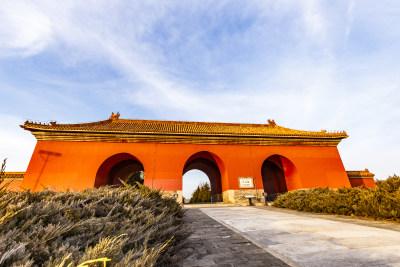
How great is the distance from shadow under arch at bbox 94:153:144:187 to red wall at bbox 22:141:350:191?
1.62 ft

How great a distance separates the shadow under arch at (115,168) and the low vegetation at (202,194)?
7.76m

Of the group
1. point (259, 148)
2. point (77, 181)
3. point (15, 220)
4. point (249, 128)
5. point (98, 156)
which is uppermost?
point (249, 128)

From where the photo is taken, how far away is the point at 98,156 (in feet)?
34.9

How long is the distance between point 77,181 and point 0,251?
10901 mm

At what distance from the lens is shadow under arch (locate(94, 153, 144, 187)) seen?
1093 cm

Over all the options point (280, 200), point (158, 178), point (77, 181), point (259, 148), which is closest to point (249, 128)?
point (259, 148)

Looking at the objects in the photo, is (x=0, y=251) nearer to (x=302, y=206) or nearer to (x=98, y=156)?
(x=302, y=206)

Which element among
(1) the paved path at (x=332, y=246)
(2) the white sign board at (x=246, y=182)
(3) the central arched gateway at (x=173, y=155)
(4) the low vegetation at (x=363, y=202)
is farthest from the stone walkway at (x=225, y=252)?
(2) the white sign board at (x=246, y=182)

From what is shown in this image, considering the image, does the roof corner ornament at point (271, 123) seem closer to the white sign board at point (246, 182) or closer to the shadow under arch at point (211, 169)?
the shadow under arch at point (211, 169)

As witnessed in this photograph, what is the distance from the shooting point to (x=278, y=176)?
14.8 m

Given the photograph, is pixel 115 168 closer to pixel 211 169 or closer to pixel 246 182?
pixel 211 169

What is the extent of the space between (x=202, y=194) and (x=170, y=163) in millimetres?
9400

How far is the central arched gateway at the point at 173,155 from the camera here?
1016 centimetres

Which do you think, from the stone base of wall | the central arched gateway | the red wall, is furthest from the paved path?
the red wall
